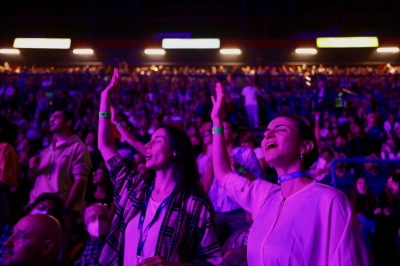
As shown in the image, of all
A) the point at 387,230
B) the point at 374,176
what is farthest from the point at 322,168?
the point at 387,230

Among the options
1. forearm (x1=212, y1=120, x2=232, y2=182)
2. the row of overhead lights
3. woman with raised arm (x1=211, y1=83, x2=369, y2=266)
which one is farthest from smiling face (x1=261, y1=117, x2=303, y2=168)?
the row of overhead lights

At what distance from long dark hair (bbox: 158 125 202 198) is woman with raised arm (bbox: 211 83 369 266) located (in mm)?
289

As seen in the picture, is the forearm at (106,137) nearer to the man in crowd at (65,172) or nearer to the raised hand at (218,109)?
→ the raised hand at (218,109)

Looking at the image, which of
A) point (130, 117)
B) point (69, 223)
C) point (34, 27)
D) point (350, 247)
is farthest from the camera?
point (34, 27)

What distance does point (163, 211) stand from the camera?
218cm

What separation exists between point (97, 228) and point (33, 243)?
1180 mm

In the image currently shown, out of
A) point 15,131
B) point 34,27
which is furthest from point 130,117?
point 34,27

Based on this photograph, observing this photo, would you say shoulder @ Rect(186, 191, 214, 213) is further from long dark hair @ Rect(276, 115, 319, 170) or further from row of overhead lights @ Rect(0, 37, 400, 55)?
row of overhead lights @ Rect(0, 37, 400, 55)

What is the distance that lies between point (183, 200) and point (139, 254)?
0.33 meters

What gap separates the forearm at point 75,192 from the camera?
361cm

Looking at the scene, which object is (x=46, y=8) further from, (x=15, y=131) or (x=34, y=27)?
(x=15, y=131)

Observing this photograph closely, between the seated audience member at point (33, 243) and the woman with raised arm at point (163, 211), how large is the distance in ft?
0.87

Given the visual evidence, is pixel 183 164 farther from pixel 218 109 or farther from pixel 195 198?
pixel 218 109

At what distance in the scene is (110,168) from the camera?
8.26ft
